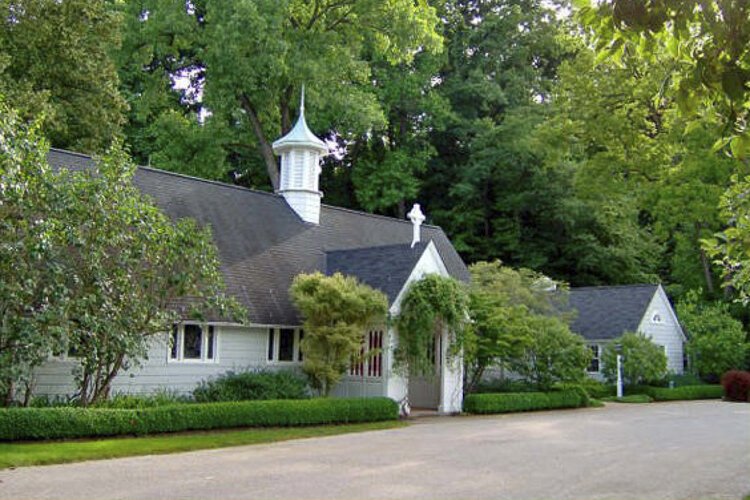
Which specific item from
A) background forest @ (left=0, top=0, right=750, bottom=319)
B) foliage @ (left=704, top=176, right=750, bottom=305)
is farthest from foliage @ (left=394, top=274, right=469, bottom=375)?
foliage @ (left=704, top=176, right=750, bottom=305)

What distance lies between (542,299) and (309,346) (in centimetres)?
1029

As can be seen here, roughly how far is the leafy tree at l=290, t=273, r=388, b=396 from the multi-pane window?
785mm

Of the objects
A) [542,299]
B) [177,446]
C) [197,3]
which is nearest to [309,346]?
[177,446]

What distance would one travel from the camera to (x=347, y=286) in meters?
20.6

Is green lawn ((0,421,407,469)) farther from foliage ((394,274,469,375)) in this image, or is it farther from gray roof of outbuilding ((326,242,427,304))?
gray roof of outbuilding ((326,242,427,304))

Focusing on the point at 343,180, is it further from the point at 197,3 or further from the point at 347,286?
the point at 347,286

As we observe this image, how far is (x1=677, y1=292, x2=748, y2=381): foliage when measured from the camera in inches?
1372

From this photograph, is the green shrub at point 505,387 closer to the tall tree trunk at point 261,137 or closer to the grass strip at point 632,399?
the grass strip at point 632,399

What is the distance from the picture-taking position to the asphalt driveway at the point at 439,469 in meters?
10.4

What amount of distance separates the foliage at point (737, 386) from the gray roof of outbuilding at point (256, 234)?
15.8 metres

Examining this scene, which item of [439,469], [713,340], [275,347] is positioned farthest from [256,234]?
[713,340]

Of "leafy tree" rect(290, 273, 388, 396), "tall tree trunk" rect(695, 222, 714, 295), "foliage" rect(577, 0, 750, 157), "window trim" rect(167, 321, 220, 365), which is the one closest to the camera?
"foliage" rect(577, 0, 750, 157)

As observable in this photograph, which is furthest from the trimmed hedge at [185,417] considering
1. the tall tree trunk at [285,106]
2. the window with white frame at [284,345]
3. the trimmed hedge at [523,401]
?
the tall tree trunk at [285,106]

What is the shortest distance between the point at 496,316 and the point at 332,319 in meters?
5.67
